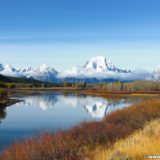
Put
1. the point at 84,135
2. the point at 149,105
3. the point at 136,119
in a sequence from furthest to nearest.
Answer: the point at 149,105, the point at 136,119, the point at 84,135

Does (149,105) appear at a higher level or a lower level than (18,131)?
higher

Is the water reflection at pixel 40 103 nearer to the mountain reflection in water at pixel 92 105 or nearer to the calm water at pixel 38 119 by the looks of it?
the mountain reflection in water at pixel 92 105

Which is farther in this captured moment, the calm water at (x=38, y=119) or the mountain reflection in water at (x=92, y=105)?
the mountain reflection in water at (x=92, y=105)

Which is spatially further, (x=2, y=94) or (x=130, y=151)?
(x=2, y=94)

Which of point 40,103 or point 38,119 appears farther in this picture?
point 40,103

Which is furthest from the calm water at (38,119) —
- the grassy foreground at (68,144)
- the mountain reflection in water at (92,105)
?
the grassy foreground at (68,144)

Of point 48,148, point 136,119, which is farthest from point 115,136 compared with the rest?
point 136,119

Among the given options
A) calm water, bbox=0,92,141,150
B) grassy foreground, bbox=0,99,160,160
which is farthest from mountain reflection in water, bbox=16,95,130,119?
grassy foreground, bbox=0,99,160,160

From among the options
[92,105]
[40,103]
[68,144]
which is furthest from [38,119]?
[40,103]

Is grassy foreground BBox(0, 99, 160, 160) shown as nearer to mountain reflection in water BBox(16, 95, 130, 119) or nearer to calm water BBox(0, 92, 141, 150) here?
calm water BBox(0, 92, 141, 150)

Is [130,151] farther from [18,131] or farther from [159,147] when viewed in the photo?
[18,131]

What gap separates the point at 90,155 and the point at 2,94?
9371cm

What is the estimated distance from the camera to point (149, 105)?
3938cm

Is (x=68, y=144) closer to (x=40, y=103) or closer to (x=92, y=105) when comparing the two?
(x=92, y=105)
